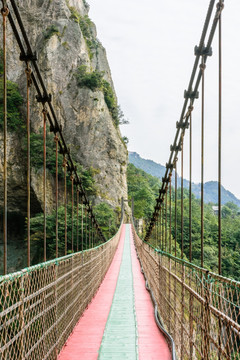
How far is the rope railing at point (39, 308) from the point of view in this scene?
5.84ft

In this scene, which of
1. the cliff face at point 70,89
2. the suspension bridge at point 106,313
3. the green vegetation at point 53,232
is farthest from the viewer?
the cliff face at point 70,89

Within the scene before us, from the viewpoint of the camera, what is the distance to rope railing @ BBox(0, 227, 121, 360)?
1779 millimetres

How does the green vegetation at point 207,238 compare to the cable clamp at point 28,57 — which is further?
the green vegetation at point 207,238

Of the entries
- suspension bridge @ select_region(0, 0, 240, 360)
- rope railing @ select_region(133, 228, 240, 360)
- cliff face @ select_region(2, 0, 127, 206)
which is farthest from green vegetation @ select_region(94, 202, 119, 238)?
Result: rope railing @ select_region(133, 228, 240, 360)

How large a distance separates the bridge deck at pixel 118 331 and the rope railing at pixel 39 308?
21cm

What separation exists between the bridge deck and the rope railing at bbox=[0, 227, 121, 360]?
0.69 feet

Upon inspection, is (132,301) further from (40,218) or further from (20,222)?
(20,222)

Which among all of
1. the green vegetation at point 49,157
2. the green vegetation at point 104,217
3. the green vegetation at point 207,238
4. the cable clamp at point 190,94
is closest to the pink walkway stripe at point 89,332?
the cable clamp at point 190,94

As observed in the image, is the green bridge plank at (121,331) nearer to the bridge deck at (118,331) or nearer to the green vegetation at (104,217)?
the bridge deck at (118,331)

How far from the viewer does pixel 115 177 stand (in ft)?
112

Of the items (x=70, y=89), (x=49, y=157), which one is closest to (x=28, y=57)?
(x=49, y=157)

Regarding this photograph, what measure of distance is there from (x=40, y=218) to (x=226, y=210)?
221 ft

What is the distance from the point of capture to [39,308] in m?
2.50

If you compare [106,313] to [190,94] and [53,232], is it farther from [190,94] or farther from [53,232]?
[53,232]
